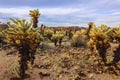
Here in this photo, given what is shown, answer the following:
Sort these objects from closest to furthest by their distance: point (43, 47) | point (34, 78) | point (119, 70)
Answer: point (34, 78) < point (119, 70) < point (43, 47)

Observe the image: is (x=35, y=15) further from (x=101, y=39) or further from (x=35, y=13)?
(x=101, y=39)

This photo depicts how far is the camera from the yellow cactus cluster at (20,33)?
1775 cm

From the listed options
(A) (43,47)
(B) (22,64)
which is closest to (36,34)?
(B) (22,64)

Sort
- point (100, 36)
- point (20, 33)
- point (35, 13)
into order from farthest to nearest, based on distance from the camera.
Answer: point (35, 13) < point (100, 36) < point (20, 33)

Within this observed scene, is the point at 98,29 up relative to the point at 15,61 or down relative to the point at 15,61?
up

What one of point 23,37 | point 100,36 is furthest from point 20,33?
point 100,36

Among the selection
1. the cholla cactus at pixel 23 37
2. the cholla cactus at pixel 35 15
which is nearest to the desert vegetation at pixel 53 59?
the cholla cactus at pixel 23 37

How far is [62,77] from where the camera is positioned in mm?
19625

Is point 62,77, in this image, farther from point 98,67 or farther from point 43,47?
point 43,47

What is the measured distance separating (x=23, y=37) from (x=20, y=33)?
0.35 m

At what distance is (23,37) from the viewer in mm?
17891

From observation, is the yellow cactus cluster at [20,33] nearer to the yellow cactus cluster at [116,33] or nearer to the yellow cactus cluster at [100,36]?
the yellow cactus cluster at [100,36]

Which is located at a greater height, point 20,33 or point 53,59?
point 20,33

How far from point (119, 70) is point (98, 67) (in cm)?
164
